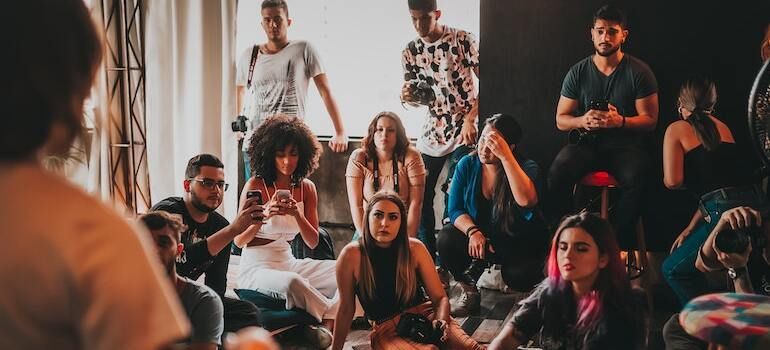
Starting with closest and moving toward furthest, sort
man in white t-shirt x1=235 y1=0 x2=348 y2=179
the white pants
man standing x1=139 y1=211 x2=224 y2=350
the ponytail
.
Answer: man standing x1=139 y1=211 x2=224 y2=350 < the white pants < the ponytail < man in white t-shirt x1=235 y1=0 x2=348 y2=179

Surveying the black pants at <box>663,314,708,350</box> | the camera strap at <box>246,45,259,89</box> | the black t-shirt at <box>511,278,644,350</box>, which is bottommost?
the black pants at <box>663,314,708,350</box>

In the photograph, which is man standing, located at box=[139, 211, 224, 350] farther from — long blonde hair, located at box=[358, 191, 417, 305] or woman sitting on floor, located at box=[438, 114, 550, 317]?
woman sitting on floor, located at box=[438, 114, 550, 317]

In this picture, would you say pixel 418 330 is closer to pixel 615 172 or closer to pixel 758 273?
pixel 615 172

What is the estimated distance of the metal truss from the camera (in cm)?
552

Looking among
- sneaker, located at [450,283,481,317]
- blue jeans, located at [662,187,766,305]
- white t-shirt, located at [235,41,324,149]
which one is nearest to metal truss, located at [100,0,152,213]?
white t-shirt, located at [235,41,324,149]

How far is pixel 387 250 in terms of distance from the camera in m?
3.43

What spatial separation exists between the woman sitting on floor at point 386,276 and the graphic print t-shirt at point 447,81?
138 centimetres

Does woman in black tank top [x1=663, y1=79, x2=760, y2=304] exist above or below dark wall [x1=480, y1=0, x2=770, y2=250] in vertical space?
below

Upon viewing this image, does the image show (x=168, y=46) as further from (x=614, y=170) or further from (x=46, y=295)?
(x=46, y=295)

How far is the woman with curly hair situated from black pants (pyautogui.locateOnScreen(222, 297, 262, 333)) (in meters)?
0.31

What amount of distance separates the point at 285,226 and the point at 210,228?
509 mm

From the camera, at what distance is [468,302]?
4336 millimetres

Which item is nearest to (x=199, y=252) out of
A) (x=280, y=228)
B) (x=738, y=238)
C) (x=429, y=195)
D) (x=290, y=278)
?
(x=290, y=278)

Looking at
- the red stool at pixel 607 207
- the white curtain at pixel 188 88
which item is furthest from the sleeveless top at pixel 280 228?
the white curtain at pixel 188 88
